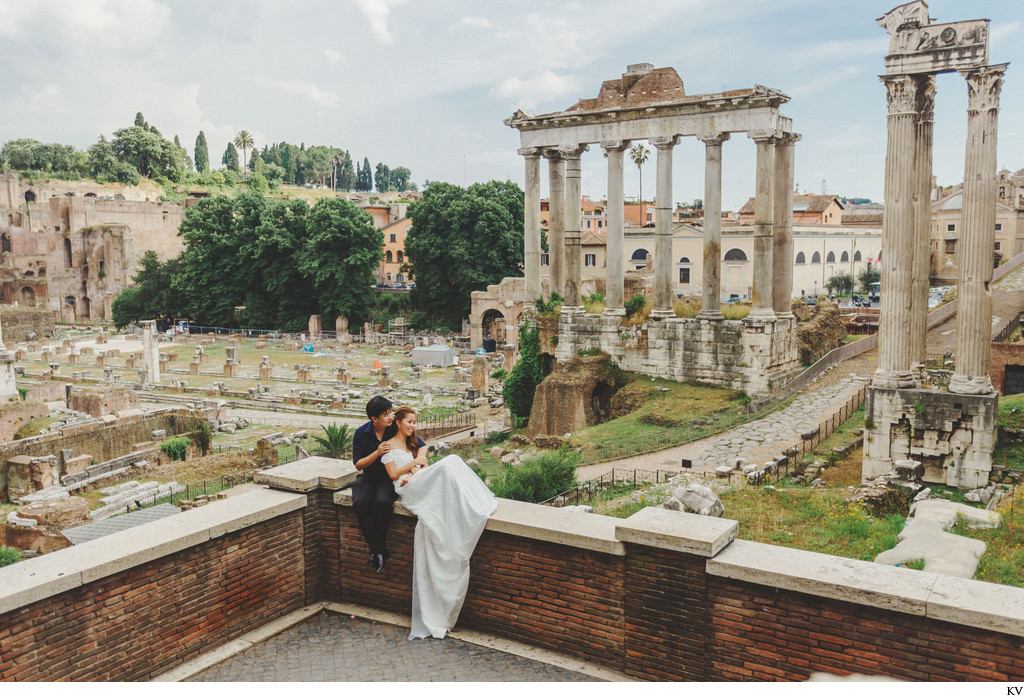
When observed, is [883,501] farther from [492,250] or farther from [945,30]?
[492,250]

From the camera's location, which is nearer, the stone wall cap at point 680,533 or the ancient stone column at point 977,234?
the stone wall cap at point 680,533

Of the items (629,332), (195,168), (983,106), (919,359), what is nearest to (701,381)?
(629,332)

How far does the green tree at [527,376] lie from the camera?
23.8m

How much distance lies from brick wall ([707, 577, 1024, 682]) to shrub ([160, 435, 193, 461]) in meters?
19.8

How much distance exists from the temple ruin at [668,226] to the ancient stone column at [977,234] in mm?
7445

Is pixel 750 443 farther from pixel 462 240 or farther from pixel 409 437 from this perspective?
pixel 462 240

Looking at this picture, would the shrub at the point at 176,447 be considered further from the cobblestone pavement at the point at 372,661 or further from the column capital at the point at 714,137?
the cobblestone pavement at the point at 372,661

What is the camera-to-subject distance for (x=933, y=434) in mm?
13164

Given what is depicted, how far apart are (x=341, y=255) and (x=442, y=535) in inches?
1837

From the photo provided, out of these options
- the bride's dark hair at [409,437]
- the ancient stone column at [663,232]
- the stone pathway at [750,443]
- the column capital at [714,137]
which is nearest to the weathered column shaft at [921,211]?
the stone pathway at [750,443]

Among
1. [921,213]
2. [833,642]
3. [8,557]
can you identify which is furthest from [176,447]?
[833,642]

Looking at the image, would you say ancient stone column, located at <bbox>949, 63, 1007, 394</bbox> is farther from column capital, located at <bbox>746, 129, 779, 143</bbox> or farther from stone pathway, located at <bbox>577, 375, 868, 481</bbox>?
column capital, located at <bbox>746, 129, 779, 143</bbox>

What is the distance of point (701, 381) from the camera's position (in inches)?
840

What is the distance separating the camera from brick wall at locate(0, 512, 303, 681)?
4391 millimetres
